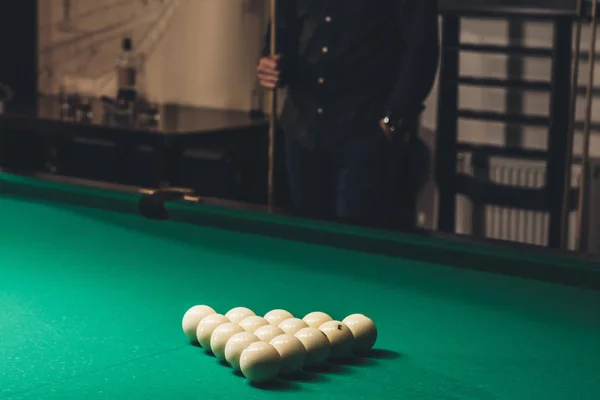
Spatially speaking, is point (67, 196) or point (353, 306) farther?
point (67, 196)

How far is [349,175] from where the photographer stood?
297cm

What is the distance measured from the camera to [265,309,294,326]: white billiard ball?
A: 147 centimetres

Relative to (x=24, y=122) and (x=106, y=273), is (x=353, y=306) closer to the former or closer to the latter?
(x=106, y=273)

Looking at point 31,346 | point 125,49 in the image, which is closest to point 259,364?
point 31,346

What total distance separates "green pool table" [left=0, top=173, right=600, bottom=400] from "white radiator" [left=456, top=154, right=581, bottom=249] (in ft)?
6.38

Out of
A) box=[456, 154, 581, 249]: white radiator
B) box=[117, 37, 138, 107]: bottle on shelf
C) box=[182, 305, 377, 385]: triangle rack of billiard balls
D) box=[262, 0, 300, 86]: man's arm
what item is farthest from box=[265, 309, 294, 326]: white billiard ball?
box=[117, 37, 138, 107]: bottle on shelf

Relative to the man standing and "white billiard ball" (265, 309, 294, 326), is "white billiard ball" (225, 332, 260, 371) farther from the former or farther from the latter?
the man standing

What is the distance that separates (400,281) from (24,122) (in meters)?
2.75

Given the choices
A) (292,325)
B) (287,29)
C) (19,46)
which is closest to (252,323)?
(292,325)

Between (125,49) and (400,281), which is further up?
(125,49)

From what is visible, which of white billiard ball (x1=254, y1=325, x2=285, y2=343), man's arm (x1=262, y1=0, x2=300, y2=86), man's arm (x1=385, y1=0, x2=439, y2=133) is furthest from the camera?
man's arm (x1=262, y1=0, x2=300, y2=86)

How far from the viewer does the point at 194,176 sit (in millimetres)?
3916

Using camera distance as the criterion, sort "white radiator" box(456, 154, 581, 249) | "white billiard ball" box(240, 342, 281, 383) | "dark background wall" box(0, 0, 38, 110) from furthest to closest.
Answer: "dark background wall" box(0, 0, 38, 110)
"white radiator" box(456, 154, 581, 249)
"white billiard ball" box(240, 342, 281, 383)

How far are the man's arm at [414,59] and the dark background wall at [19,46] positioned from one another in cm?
259
